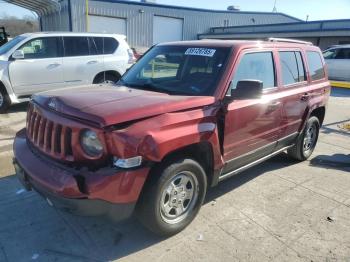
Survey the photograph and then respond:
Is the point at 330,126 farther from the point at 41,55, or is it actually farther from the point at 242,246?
the point at 41,55

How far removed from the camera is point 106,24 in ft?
85.5

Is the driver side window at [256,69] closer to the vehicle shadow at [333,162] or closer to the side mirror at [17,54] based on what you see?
the vehicle shadow at [333,162]

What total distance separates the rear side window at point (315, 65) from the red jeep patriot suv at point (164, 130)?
50cm

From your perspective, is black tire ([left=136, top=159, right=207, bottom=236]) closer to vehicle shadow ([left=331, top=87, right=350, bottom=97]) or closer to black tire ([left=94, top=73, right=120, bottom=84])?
black tire ([left=94, top=73, right=120, bottom=84])

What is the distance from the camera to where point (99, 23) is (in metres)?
25.5

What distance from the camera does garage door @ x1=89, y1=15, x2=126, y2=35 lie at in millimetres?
25250

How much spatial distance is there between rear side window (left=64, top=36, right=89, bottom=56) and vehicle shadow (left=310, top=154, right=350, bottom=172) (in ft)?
21.2

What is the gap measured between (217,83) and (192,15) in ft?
98.1

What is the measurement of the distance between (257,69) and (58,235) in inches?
113

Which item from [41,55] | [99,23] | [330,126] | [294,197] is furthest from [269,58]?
[99,23]

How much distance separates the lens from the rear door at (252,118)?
375 centimetres

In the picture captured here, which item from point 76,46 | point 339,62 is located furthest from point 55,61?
point 339,62

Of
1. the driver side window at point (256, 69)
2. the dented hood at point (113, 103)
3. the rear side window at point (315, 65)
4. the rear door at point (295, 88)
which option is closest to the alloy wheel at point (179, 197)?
the dented hood at point (113, 103)

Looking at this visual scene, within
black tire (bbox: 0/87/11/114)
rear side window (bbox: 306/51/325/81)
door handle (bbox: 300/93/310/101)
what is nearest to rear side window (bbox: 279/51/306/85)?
door handle (bbox: 300/93/310/101)
